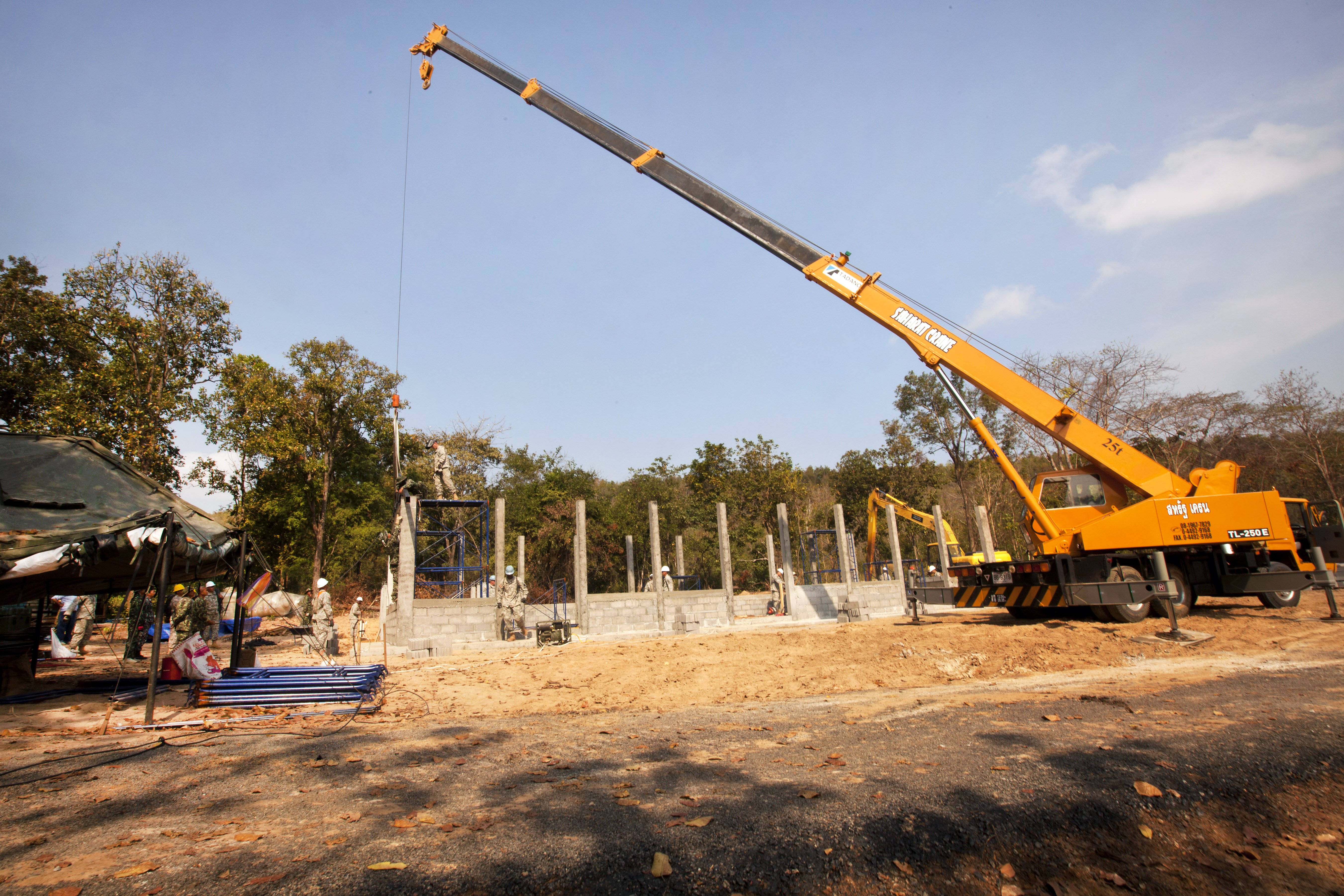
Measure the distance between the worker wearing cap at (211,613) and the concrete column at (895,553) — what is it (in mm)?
18384

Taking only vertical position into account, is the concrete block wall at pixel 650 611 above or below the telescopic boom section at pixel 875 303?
below

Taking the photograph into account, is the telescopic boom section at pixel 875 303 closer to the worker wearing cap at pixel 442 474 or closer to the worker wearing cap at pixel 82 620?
the worker wearing cap at pixel 442 474

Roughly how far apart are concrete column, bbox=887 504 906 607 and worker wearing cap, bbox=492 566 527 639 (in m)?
12.3

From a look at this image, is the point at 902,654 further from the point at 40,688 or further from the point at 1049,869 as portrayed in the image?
the point at 40,688

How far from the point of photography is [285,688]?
7938 mm

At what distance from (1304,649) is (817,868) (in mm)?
9782

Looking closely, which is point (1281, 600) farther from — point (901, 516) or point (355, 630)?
point (355, 630)

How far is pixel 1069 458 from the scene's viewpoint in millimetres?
27219

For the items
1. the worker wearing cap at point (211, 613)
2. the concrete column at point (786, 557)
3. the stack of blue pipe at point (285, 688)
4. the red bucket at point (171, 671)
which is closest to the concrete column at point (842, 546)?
the concrete column at point (786, 557)

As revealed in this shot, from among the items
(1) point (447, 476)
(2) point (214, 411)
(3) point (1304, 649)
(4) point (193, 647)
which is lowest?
(3) point (1304, 649)

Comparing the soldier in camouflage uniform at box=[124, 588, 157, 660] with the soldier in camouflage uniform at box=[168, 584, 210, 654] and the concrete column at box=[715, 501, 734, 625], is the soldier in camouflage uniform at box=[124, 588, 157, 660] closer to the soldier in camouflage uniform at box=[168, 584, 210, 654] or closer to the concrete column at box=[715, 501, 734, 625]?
the soldier in camouflage uniform at box=[168, 584, 210, 654]

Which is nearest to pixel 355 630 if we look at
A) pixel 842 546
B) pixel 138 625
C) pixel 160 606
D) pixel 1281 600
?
pixel 138 625

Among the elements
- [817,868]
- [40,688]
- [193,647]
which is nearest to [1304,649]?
[817,868]

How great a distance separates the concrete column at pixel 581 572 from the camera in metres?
16.2
